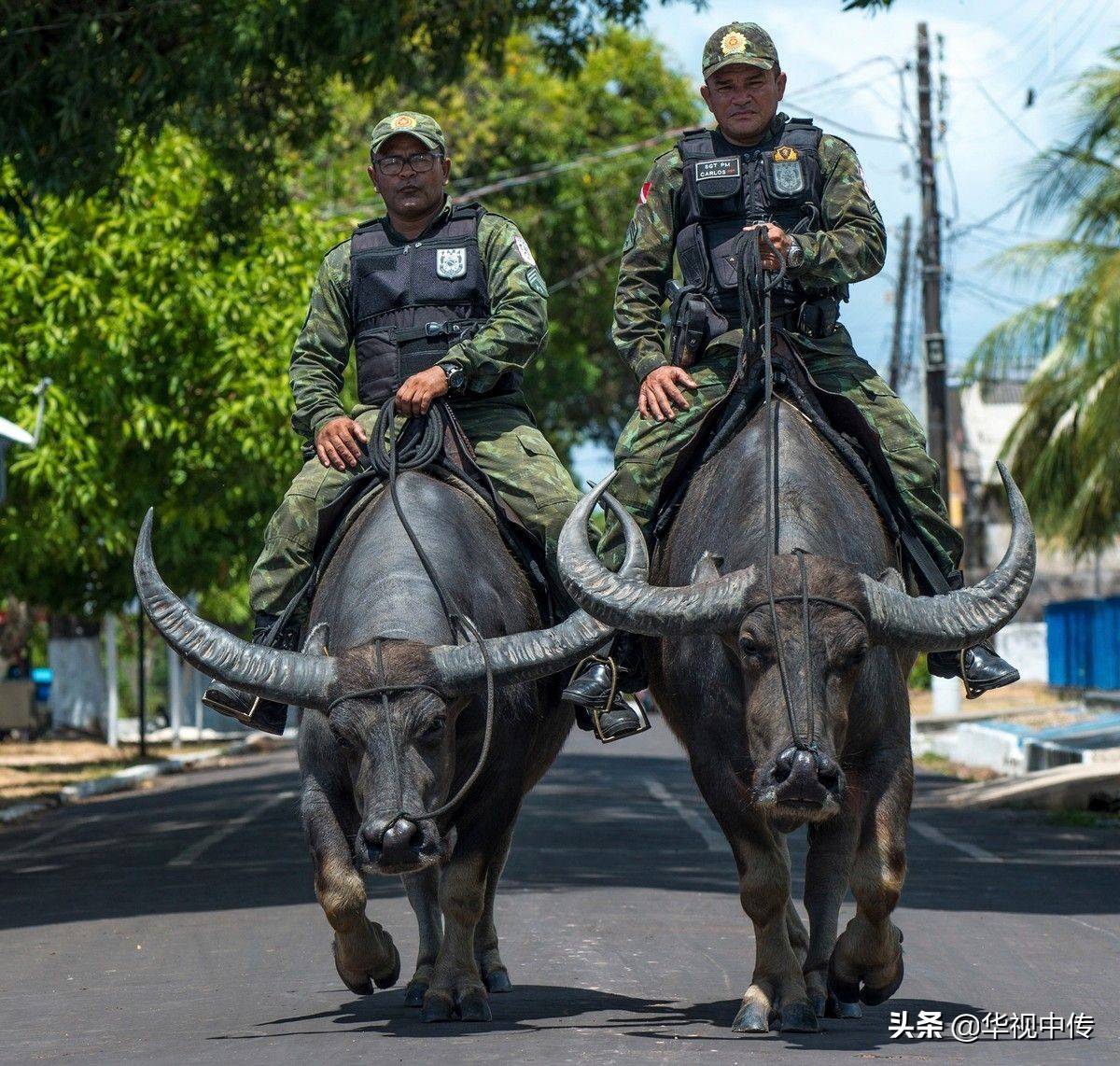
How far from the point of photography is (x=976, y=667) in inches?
328

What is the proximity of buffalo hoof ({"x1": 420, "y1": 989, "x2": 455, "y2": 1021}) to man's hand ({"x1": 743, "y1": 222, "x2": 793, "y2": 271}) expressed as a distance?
3044 mm

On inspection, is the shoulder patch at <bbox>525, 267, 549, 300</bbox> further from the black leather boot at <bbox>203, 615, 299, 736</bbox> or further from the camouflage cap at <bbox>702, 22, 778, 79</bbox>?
the black leather boot at <bbox>203, 615, 299, 736</bbox>

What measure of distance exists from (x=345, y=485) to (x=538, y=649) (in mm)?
1384

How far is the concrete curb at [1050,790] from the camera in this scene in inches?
738

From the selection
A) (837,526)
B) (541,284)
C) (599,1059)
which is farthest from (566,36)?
(599,1059)

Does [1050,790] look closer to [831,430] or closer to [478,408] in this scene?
[478,408]

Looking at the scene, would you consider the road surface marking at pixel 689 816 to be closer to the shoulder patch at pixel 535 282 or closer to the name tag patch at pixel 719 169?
the shoulder patch at pixel 535 282

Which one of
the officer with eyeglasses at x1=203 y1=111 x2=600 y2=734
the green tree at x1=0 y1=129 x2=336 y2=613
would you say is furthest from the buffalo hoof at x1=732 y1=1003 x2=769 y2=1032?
the green tree at x1=0 y1=129 x2=336 y2=613

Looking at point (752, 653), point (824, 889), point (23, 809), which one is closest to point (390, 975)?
point (824, 889)

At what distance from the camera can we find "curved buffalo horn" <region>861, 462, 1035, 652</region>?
7410 millimetres

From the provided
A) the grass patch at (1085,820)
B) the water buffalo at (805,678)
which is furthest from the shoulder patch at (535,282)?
the grass patch at (1085,820)

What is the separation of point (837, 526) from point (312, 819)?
2.20 m

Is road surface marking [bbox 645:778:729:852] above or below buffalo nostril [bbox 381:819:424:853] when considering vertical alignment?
below

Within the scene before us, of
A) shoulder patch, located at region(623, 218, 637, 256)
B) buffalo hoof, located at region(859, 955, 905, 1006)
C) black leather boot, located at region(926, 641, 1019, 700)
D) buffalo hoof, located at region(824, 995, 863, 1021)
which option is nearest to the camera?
buffalo hoof, located at region(859, 955, 905, 1006)
